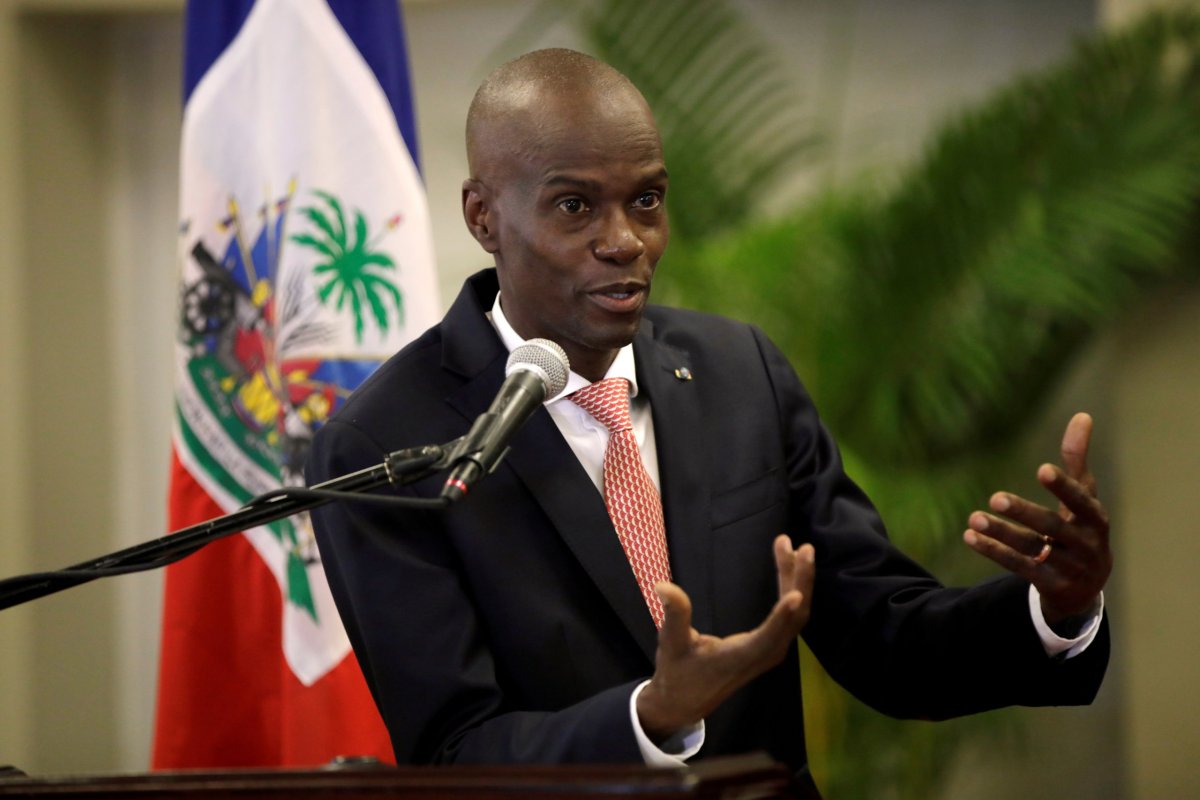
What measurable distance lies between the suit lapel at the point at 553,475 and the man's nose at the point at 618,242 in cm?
28

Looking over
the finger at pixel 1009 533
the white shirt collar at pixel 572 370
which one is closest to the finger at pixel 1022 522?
the finger at pixel 1009 533

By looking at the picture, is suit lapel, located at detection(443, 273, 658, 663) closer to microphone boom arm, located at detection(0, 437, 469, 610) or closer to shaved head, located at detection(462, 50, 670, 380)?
shaved head, located at detection(462, 50, 670, 380)

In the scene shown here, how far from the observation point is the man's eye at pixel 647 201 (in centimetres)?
230

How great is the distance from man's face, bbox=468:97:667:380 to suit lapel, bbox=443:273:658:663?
0.15 meters

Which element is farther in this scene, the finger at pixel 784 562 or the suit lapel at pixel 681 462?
the suit lapel at pixel 681 462

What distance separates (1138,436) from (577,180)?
338 centimetres

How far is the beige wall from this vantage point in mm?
5004

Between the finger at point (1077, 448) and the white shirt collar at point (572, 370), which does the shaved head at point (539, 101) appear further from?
the finger at point (1077, 448)

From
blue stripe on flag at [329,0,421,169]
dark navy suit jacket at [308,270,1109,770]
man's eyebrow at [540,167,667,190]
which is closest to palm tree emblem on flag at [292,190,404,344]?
blue stripe on flag at [329,0,421,169]

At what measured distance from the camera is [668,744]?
1936 mm

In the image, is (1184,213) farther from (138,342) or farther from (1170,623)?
(138,342)

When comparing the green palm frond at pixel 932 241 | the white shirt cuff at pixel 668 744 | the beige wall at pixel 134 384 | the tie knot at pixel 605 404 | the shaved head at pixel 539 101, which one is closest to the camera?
the white shirt cuff at pixel 668 744

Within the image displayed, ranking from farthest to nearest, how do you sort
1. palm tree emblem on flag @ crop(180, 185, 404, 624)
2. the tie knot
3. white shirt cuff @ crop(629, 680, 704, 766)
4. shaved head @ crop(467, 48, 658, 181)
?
palm tree emblem on flag @ crop(180, 185, 404, 624) → the tie knot → shaved head @ crop(467, 48, 658, 181) → white shirt cuff @ crop(629, 680, 704, 766)

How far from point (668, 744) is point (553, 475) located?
52cm
